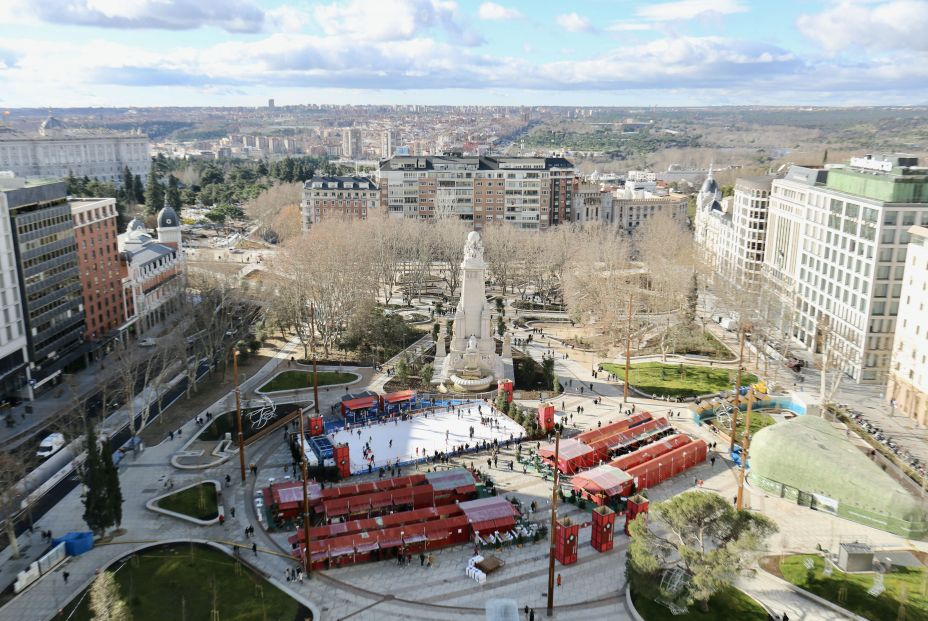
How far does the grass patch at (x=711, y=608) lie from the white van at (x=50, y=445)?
3934cm

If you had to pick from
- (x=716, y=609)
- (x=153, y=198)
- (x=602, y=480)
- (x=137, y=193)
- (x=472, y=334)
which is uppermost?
(x=137, y=193)

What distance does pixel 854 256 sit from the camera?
64.9 metres

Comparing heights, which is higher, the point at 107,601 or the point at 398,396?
the point at 107,601

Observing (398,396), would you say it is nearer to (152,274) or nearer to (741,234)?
(152,274)

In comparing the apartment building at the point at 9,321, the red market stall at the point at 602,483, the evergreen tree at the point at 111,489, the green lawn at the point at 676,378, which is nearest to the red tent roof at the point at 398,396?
the red market stall at the point at 602,483

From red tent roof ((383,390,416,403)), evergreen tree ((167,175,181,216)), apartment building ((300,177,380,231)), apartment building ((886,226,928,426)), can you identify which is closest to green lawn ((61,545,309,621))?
red tent roof ((383,390,416,403))

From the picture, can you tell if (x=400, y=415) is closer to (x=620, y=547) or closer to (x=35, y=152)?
(x=620, y=547)

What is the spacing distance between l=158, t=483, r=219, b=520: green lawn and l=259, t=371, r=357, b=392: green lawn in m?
18.5

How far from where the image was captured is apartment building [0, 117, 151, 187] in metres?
153

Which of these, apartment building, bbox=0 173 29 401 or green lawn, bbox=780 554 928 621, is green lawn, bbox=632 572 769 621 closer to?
green lawn, bbox=780 554 928 621

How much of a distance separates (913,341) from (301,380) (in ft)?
165

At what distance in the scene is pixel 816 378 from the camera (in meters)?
65.5

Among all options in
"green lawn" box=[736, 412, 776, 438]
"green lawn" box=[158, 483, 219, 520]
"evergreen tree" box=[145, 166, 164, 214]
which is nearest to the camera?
"green lawn" box=[158, 483, 219, 520]

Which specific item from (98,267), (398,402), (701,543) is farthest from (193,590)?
(98,267)
